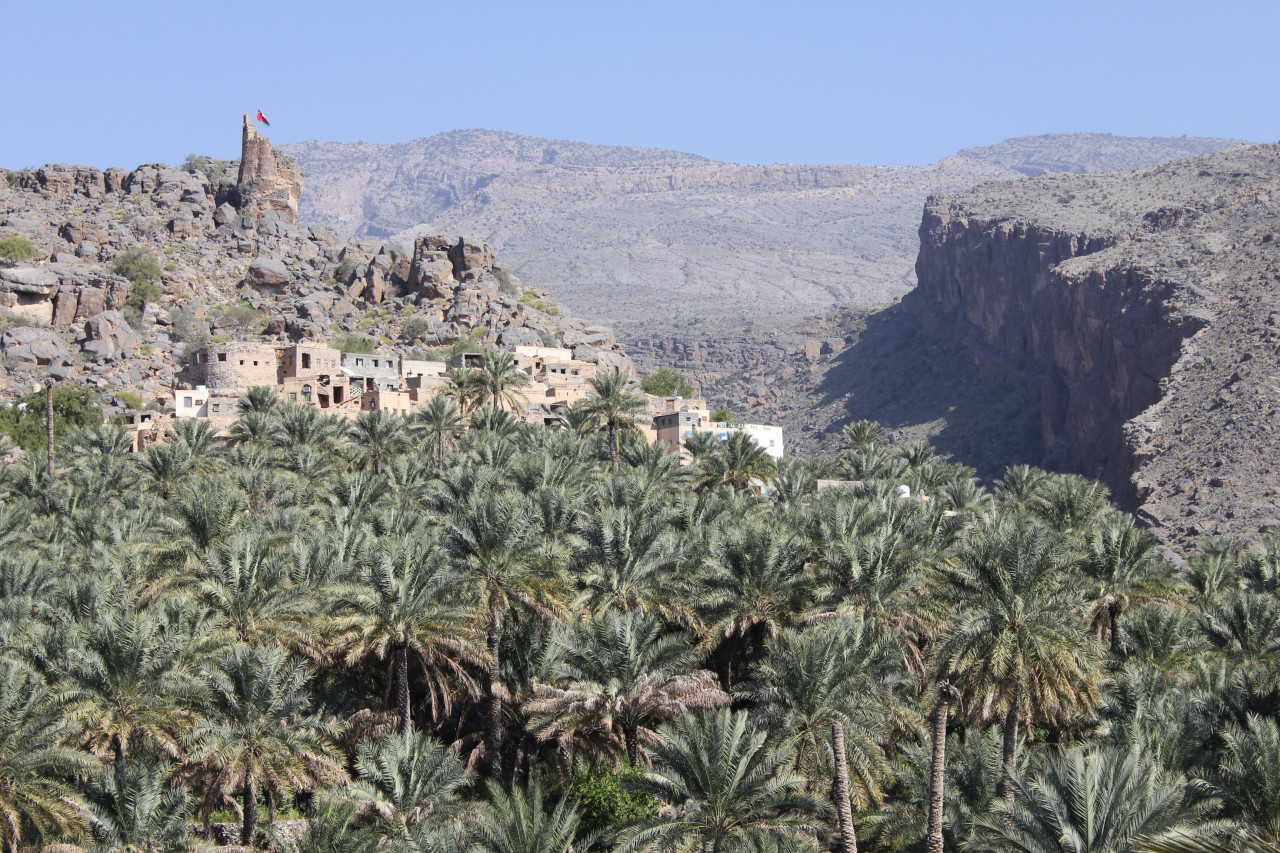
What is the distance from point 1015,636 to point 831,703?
158 inches

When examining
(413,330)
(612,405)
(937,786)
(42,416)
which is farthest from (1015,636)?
(413,330)

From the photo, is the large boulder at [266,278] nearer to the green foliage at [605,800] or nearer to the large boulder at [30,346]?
the large boulder at [30,346]

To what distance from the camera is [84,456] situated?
52.2m

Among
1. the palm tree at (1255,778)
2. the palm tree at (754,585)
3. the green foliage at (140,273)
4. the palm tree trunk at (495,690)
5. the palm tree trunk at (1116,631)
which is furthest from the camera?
the green foliage at (140,273)

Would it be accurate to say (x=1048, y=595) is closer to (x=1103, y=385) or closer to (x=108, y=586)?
(x=108, y=586)

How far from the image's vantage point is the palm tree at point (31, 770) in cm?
2447

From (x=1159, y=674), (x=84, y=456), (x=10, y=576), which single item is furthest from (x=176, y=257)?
(x=1159, y=674)

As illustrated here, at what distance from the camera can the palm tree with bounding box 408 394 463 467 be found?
5294cm

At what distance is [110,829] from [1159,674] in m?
23.4

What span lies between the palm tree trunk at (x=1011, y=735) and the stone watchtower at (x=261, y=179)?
93798 mm

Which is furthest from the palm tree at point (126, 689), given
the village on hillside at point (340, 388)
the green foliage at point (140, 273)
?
the green foliage at point (140, 273)

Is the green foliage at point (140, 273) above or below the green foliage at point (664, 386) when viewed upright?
above

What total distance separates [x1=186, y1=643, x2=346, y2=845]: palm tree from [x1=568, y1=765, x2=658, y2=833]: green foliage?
18.4ft

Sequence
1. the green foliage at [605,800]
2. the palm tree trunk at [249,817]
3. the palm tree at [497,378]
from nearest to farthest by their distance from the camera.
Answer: the palm tree trunk at [249,817], the green foliage at [605,800], the palm tree at [497,378]
